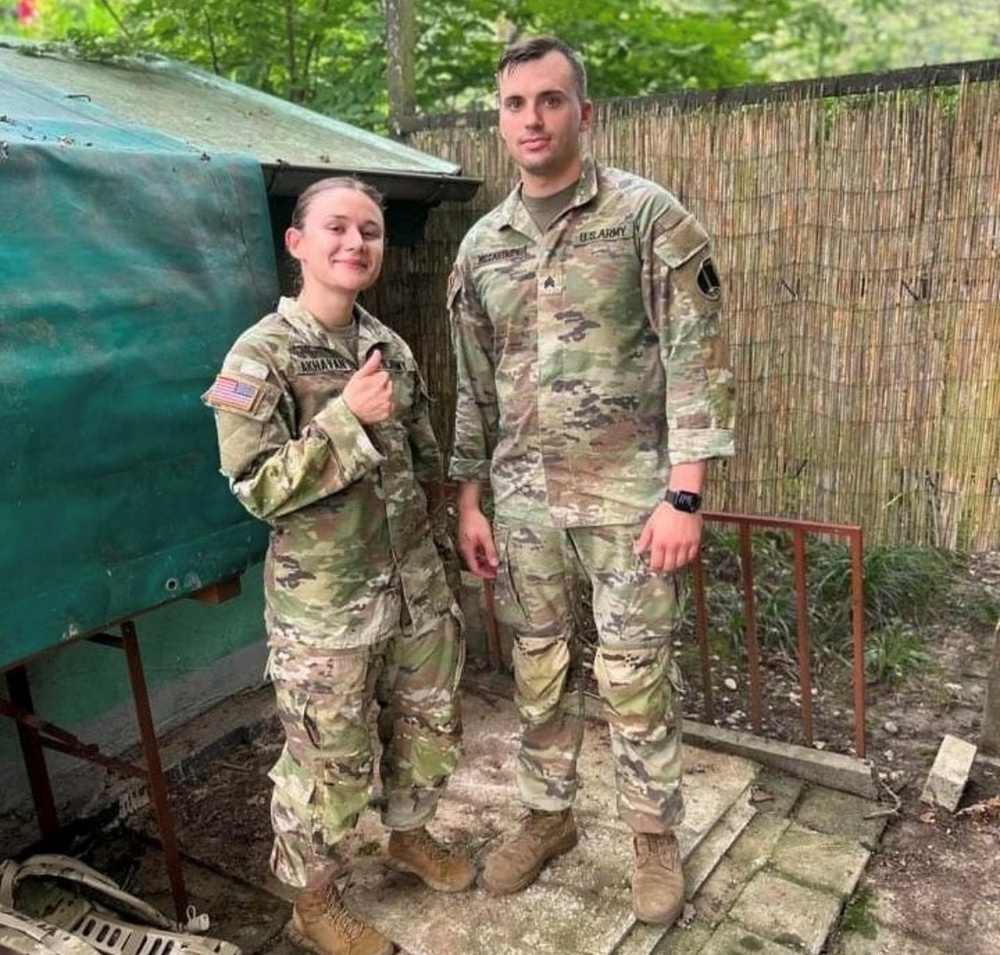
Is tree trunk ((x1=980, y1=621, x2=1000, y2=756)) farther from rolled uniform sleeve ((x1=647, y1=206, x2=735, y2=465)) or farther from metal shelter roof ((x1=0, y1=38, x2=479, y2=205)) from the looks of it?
metal shelter roof ((x1=0, y1=38, x2=479, y2=205))

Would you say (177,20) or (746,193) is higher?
(177,20)

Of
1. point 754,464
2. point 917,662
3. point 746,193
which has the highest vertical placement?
point 746,193

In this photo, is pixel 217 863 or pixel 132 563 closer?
pixel 132 563

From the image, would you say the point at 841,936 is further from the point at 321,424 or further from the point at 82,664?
the point at 82,664

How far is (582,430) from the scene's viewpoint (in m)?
2.38

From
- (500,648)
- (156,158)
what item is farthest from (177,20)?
(500,648)

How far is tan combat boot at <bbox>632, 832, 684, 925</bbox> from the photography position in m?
2.51

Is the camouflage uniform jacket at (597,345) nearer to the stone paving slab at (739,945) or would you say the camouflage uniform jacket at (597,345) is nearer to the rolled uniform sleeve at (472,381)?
the rolled uniform sleeve at (472,381)

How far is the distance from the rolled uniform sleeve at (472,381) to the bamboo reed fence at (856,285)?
144 cm

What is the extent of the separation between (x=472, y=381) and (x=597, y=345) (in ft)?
1.47

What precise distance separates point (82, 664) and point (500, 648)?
5.53 feet

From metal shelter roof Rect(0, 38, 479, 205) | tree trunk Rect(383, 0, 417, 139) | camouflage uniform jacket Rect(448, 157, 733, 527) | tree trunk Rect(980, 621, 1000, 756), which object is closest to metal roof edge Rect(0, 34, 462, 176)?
metal shelter roof Rect(0, 38, 479, 205)

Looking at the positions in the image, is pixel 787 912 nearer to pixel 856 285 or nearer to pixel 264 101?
pixel 856 285

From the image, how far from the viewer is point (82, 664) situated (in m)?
3.10
